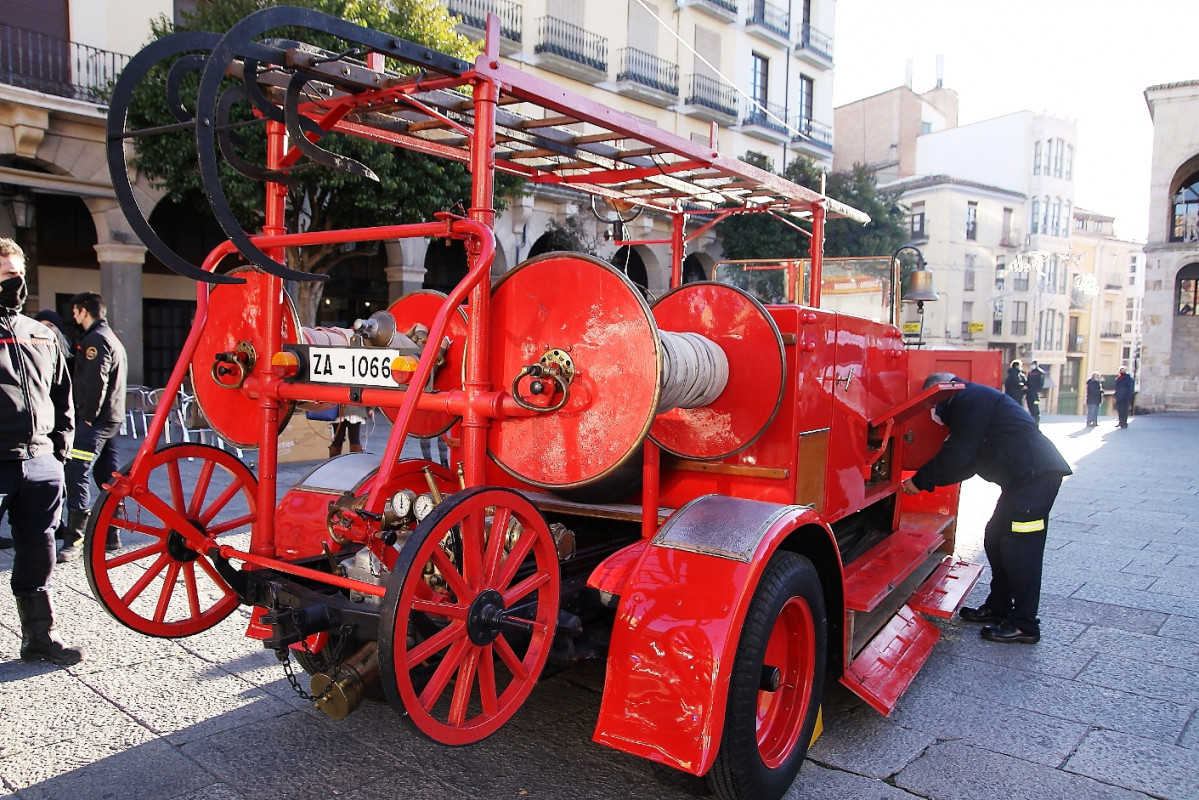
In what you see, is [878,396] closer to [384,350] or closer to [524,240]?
[384,350]

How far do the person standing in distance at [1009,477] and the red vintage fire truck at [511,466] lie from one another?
914mm

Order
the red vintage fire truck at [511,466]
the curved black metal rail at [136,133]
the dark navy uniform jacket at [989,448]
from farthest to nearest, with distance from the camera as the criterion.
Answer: the dark navy uniform jacket at [989,448], the curved black metal rail at [136,133], the red vintage fire truck at [511,466]

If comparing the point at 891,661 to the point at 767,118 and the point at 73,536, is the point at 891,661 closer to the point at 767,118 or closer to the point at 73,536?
the point at 73,536

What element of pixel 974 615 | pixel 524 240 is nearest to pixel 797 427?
pixel 974 615

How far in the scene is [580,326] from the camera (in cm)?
267

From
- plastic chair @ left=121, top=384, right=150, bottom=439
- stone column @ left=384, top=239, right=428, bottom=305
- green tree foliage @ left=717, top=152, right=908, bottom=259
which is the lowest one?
plastic chair @ left=121, top=384, right=150, bottom=439

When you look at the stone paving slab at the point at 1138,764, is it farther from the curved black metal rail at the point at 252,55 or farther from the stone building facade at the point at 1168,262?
the stone building facade at the point at 1168,262

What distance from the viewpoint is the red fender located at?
2.47 m

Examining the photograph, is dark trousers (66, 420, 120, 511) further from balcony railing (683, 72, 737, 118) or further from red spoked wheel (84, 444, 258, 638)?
balcony railing (683, 72, 737, 118)

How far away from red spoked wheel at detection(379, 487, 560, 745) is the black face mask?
2694 mm

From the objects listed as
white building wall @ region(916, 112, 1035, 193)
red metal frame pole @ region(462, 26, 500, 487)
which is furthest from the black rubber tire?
white building wall @ region(916, 112, 1035, 193)

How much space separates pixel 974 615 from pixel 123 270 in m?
12.9

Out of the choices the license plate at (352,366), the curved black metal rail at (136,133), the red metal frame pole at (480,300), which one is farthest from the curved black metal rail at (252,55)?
the license plate at (352,366)

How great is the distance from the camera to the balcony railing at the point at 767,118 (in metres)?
24.5
